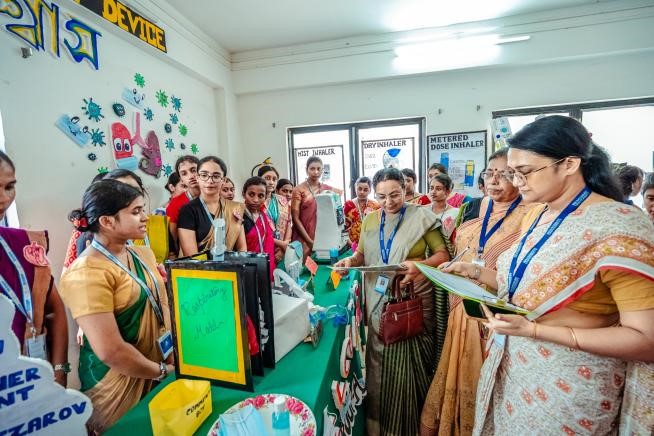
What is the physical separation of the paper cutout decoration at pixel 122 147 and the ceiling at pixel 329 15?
157 centimetres

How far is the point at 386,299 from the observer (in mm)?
1779

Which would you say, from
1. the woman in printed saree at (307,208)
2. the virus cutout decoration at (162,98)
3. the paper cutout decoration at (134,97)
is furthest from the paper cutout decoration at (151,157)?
the woman in printed saree at (307,208)

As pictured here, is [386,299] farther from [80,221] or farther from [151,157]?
[151,157]

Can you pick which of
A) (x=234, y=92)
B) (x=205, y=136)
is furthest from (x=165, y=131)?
(x=234, y=92)

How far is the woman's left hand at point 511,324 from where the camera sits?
0.86m

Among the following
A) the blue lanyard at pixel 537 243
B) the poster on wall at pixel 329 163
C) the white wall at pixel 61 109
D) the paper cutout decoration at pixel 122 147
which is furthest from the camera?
the poster on wall at pixel 329 163

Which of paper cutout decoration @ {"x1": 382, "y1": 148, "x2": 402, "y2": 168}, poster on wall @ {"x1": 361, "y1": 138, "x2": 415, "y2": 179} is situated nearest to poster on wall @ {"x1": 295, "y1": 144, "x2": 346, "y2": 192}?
poster on wall @ {"x1": 361, "y1": 138, "x2": 415, "y2": 179}

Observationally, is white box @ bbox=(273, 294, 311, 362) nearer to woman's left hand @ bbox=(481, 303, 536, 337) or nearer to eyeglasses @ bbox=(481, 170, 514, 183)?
woman's left hand @ bbox=(481, 303, 536, 337)

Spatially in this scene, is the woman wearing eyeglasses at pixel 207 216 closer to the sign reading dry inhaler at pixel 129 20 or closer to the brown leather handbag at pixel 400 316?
the brown leather handbag at pixel 400 316

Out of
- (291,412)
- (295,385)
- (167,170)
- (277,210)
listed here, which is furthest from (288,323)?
(167,170)

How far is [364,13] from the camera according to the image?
3572 mm

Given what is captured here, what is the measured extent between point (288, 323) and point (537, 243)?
0.86 meters

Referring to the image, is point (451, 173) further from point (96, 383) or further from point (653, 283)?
point (96, 383)

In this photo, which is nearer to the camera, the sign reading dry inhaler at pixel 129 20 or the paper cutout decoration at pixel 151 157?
the sign reading dry inhaler at pixel 129 20
